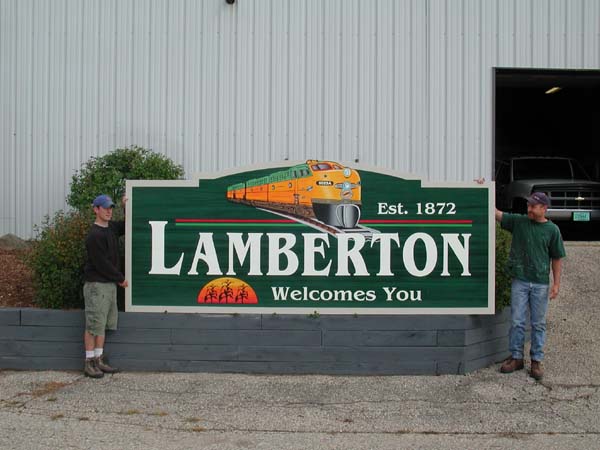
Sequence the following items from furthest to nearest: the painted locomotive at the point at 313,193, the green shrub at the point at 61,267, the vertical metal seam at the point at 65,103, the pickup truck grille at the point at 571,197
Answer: the pickup truck grille at the point at 571,197 → the vertical metal seam at the point at 65,103 → the green shrub at the point at 61,267 → the painted locomotive at the point at 313,193

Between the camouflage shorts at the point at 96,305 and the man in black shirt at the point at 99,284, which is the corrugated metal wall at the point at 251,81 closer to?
the man in black shirt at the point at 99,284

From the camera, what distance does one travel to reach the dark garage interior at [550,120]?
1983 centimetres

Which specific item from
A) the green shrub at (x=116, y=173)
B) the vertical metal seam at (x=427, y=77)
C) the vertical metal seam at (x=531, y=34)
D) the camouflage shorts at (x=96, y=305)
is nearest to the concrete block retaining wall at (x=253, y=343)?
the camouflage shorts at (x=96, y=305)

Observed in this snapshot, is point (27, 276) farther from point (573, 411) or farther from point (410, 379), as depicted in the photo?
point (573, 411)

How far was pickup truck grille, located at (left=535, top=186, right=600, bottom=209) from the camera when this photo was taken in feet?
47.7

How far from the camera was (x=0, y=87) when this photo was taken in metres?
13.5

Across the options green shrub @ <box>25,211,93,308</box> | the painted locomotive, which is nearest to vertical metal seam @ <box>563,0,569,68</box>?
the painted locomotive

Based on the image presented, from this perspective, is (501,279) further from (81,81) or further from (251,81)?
(81,81)

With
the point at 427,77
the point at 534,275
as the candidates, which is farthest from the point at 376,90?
the point at 534,275

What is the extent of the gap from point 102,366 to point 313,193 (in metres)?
2.85

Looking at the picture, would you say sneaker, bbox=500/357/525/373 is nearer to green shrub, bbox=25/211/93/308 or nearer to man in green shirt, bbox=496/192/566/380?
man in green shirt, bbox=496/192/566/380

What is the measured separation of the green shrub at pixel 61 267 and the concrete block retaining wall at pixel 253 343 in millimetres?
236

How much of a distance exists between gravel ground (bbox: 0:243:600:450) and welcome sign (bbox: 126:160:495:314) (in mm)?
823

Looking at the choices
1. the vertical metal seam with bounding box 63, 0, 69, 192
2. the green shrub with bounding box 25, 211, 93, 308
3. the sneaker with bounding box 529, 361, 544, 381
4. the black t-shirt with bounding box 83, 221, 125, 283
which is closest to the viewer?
the black t-shirt with bounding box 83, 221, 125, 283
